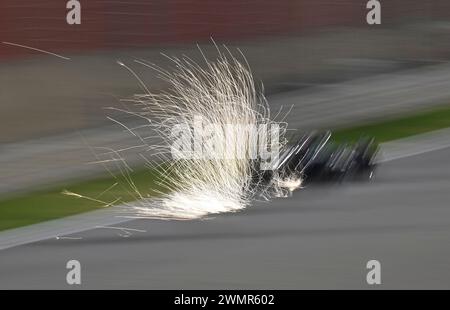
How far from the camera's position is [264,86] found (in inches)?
341

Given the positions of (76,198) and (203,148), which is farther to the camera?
(76,198)

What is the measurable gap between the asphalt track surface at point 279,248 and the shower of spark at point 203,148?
114mm

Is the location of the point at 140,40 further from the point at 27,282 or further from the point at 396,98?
the point at 27,282

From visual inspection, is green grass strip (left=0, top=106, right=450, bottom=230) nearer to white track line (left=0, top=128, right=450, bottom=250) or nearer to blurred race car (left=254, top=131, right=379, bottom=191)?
white track line (left=0, top=128, right=450, bottom=250)

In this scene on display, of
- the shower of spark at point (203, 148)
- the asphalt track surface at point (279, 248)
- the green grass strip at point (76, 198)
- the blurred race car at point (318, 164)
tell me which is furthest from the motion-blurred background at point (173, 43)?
the asphalt track surface at point (279, 248)

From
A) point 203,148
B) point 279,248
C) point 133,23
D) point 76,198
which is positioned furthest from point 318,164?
point 133,23

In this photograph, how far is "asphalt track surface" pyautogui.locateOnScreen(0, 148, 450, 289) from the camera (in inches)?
196

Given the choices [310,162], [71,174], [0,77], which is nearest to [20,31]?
[0,77]

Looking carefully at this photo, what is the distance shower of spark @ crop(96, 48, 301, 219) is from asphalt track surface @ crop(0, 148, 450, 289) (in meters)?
0.11

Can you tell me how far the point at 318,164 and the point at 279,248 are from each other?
0.79 meters

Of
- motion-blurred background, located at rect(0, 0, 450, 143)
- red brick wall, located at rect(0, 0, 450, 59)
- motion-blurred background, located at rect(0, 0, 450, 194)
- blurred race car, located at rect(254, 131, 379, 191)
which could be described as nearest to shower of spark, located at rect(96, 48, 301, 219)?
blurred race car, located at rect(254, 131, 379, 191)

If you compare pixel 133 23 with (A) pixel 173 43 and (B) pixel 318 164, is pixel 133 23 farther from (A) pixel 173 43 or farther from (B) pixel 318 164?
(B) pixel 318 164

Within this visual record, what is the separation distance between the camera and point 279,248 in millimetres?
5332

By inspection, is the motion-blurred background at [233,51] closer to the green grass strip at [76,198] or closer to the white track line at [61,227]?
the green grass strip at [76,198]
